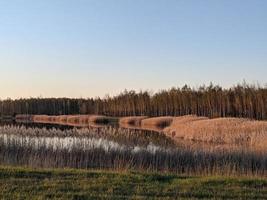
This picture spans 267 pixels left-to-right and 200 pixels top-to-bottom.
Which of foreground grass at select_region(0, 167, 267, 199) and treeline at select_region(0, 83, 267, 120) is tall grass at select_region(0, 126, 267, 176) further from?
treeline at select_region(0, 83, 267, 120)

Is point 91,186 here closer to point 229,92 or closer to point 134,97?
point 229,92

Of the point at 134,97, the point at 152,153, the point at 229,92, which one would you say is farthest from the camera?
the point at 134,97

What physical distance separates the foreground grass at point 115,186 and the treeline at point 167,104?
4356cm

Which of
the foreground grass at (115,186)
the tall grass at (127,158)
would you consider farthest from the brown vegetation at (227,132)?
the foreground grass at (115,186)

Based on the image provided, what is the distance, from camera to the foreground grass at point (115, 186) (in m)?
10.9

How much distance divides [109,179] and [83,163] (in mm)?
7548

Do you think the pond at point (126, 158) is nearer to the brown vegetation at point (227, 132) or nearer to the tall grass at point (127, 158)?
the tall grass at point (127, 158)

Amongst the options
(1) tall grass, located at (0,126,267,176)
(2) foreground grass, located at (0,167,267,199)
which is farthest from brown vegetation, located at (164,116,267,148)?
(2) foreground grass, located at (0,167,267,199)

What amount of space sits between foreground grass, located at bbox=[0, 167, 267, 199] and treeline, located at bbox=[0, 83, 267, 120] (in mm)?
43561

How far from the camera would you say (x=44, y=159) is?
65.9 feet

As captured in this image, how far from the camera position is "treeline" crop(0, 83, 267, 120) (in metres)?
57.7

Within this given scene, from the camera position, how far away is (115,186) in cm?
1206

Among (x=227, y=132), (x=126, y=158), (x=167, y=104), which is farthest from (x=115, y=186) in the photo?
(x=167, y=104)

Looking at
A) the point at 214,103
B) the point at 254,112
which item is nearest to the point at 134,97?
the point at 214,103
